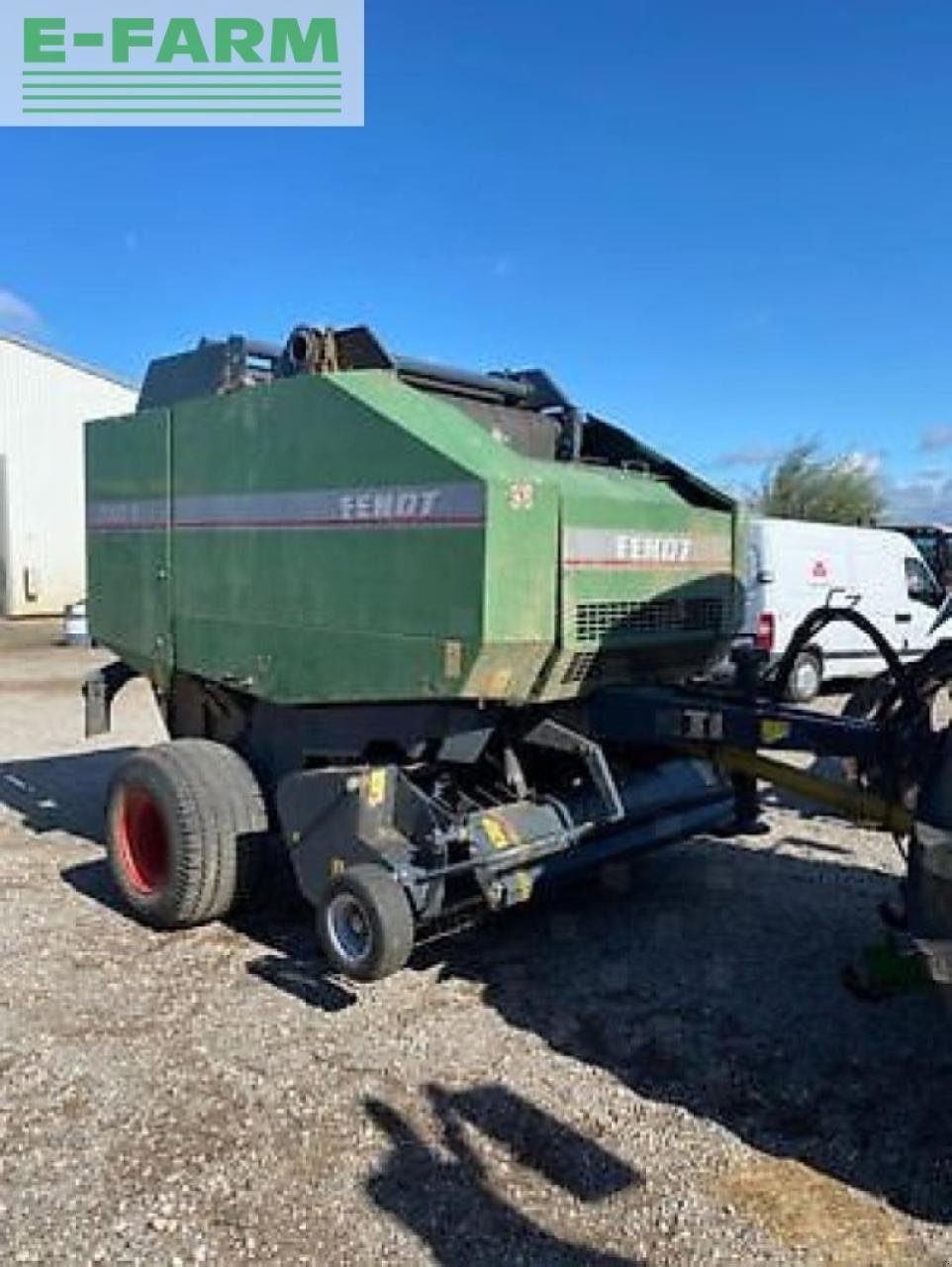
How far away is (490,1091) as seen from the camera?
13.0 feet

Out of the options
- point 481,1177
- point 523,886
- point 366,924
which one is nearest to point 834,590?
point 523,886

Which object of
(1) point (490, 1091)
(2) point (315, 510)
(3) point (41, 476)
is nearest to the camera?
(1) point (490, 1091)

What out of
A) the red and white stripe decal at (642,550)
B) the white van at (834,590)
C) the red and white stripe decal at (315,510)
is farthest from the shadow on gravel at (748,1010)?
the white van at (834,590)

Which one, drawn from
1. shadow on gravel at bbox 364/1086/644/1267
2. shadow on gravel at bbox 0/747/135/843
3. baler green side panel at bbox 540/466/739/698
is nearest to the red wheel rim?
shadow on gravel at bbox 0/747/135/843

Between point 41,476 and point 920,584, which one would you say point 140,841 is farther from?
point 41,476

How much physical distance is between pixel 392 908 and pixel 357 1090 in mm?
632

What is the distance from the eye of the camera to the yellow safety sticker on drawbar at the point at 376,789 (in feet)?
15.8

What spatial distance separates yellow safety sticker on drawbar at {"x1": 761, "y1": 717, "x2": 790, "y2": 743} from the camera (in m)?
4.37

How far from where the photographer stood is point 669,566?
534cm

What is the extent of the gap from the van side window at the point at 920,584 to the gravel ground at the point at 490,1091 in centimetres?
1023

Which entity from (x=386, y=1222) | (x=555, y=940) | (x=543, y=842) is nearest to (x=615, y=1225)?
(x=386, y=1222)

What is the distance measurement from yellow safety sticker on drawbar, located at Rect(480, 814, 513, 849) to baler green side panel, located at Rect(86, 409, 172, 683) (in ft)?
6.85

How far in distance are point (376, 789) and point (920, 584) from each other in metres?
12.4

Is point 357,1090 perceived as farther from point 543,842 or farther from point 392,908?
point 543,842
